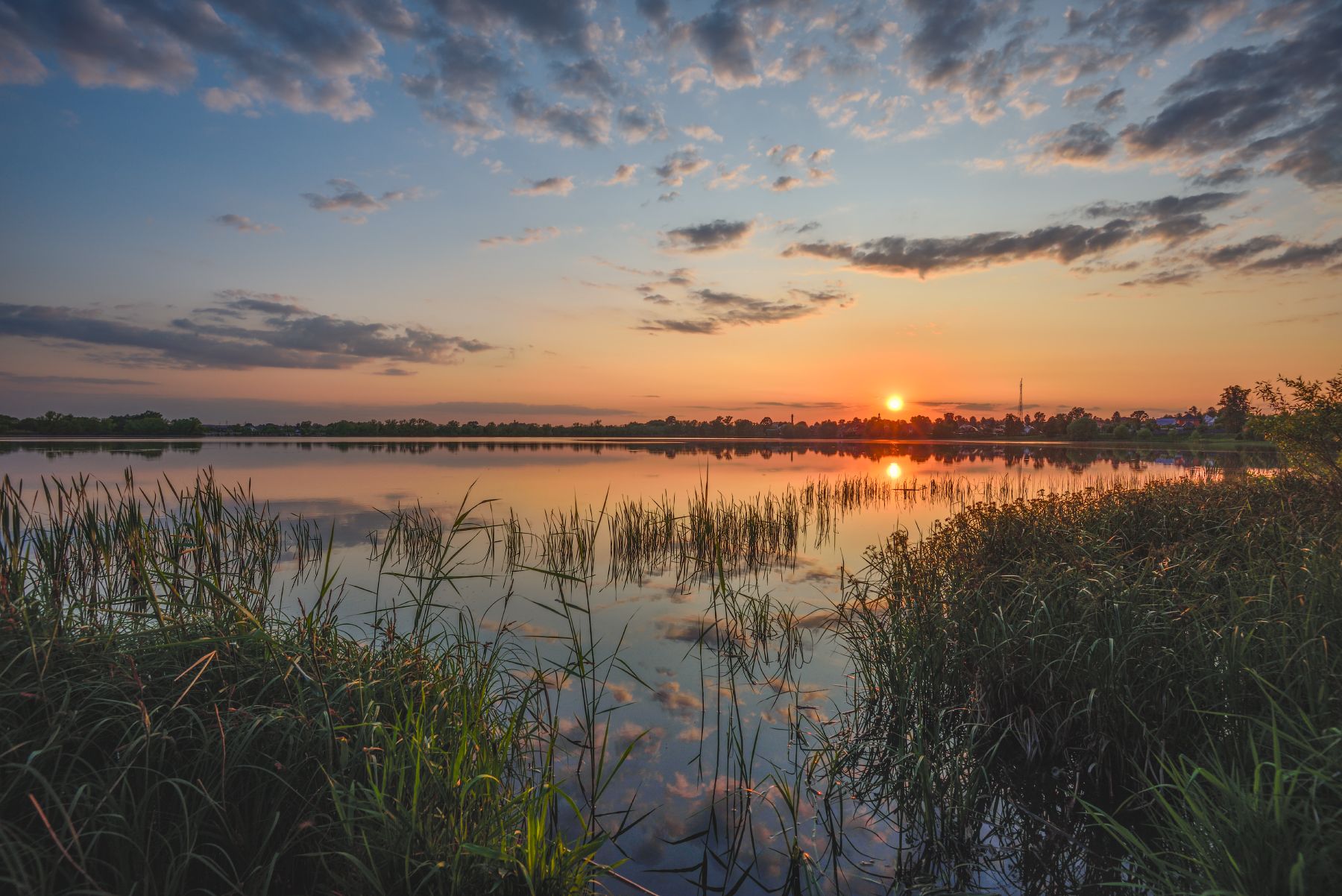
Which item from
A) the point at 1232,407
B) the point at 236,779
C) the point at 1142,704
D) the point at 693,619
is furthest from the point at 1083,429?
the point at 236,779

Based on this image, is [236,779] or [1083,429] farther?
[1083,429]

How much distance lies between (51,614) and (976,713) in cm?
765

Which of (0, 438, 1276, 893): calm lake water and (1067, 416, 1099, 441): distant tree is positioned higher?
(1067, 416, 1099, 441): distant tree

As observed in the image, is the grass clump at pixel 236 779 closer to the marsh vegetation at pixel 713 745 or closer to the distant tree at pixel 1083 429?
the marsh vegetation at pixel 713 745

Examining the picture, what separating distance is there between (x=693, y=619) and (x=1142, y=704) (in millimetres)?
6281

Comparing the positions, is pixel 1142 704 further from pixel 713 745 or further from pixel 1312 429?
pixel 1312 429

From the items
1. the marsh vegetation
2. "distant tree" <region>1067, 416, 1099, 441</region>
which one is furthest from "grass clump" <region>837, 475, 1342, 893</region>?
"distant tree" <region>1067, 416, 1099, 441</region>

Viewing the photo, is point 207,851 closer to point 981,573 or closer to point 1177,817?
point 1177,817

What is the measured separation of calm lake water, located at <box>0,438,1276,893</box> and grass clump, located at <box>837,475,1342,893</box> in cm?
68

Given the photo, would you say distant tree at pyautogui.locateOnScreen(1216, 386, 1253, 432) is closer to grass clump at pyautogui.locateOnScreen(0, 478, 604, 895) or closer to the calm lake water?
the calm lake water

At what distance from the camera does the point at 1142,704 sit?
456 cm

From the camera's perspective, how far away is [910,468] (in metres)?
42.5

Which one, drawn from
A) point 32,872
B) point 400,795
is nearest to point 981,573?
point 400,795

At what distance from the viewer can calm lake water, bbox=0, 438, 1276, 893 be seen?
4.26 meters
